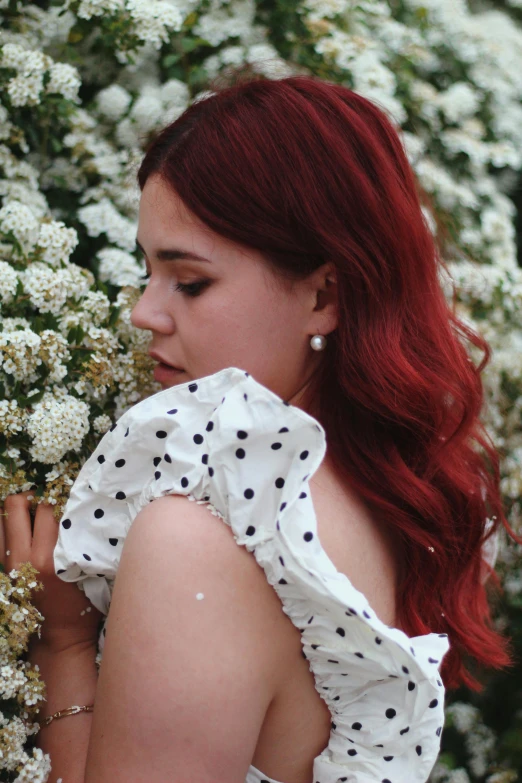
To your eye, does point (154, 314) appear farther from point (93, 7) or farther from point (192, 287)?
point (93, 7)

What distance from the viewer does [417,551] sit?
4.73ft

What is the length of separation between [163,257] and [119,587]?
60 cm

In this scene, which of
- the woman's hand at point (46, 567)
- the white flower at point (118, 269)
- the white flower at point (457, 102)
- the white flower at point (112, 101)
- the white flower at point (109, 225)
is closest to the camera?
the woman's hand at point (46, 567)

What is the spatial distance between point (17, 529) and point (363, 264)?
0.81 meters

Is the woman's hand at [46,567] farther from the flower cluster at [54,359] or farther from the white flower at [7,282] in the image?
the white flower at [7,282]

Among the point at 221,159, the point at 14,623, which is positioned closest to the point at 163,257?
the point at 221,159

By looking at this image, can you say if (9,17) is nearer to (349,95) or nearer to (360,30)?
(349,95)

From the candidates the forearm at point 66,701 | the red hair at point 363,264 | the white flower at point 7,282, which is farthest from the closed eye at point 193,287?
the forearm at point 66,701

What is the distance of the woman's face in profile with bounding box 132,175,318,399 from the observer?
1.33 meters

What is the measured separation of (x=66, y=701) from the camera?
1361 mm

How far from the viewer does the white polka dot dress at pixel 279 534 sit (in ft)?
3.59

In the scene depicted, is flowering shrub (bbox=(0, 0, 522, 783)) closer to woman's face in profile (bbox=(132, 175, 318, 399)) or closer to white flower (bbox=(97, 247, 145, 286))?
white flower (bbox=(97, 247, 145, 286))

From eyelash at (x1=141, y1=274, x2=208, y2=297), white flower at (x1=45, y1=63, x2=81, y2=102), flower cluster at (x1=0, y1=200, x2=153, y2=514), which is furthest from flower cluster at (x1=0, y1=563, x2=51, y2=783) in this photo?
white flower at (x1=45, y1=63, x2=81, y2=102)

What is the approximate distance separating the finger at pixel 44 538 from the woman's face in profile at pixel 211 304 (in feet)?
1.15
